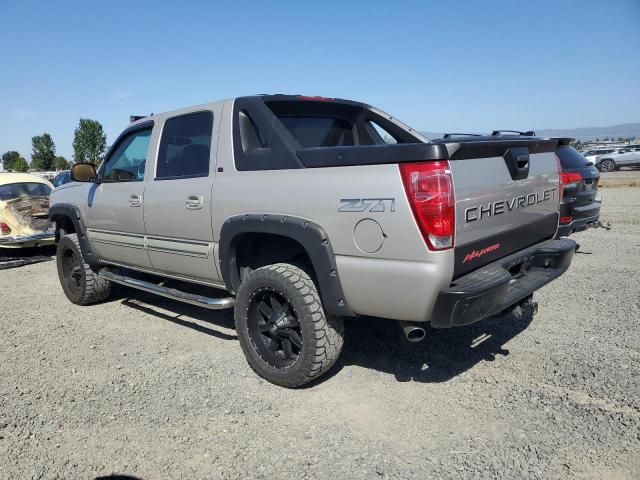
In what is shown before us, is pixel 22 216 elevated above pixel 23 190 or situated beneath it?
situated beneath

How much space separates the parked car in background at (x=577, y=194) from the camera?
6.44 m

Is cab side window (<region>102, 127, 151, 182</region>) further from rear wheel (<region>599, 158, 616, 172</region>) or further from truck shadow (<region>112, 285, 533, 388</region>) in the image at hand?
rear wheel (<region>599, 158, 616, 172</region>)

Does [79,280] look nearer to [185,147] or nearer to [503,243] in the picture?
[185,147]

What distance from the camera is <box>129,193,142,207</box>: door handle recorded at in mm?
4496

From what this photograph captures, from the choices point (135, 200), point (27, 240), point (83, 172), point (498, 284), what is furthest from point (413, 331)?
point (27, 240)

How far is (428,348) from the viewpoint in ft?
13.2

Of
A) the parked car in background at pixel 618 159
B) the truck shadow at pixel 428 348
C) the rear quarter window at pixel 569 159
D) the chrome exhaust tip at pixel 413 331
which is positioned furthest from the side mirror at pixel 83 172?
the parked car in background at pixel 618 159

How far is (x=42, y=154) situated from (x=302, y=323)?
11016 centimetres

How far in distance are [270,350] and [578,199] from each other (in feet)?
17.0

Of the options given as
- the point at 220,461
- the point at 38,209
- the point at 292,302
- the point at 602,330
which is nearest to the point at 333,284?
the point at 292,302

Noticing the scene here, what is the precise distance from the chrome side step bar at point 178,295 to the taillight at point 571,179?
16.3 ft

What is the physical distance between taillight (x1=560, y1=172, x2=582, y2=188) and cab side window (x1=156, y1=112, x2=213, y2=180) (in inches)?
193

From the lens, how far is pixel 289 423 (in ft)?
9.90

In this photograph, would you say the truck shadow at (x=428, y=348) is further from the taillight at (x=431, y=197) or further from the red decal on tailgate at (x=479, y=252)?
the taillight at (x=431, y=197)
